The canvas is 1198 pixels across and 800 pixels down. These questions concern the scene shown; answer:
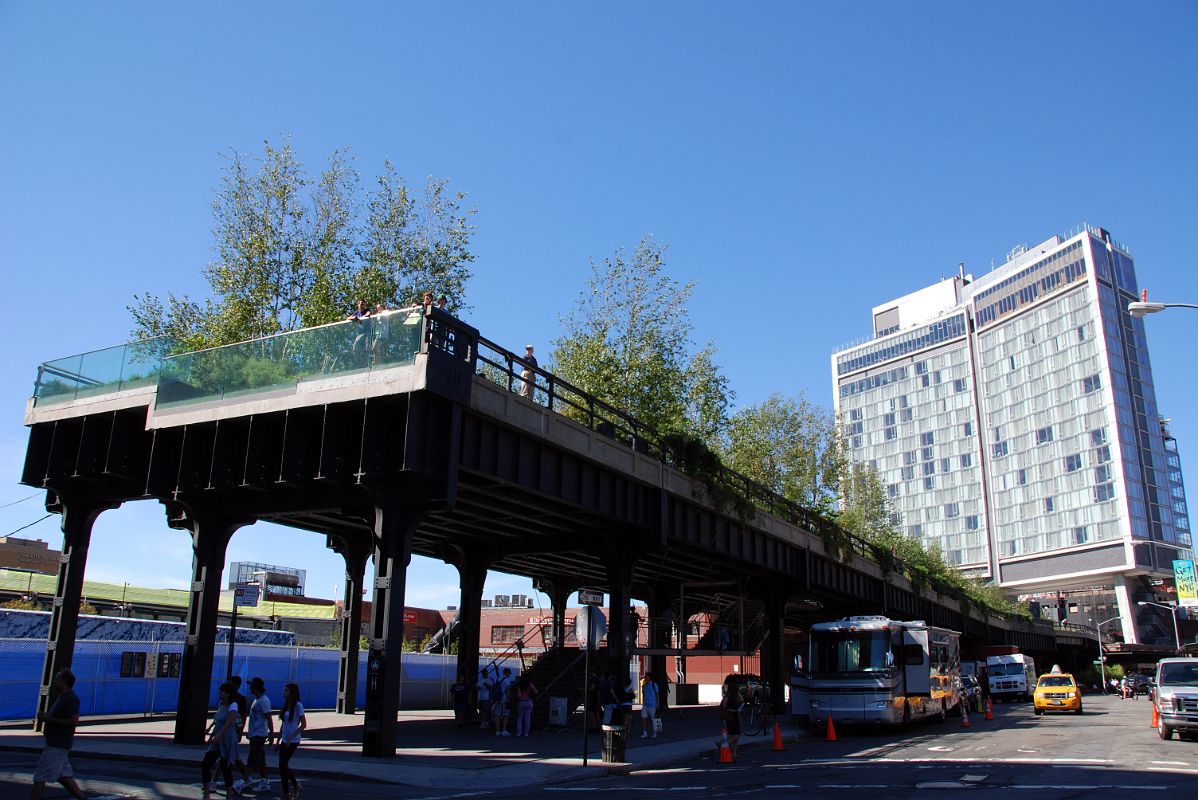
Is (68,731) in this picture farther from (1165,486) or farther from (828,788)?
(1165,486)

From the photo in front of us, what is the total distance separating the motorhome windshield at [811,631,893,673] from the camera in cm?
2895

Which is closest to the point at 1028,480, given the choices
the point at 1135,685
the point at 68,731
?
the point at 1135,685

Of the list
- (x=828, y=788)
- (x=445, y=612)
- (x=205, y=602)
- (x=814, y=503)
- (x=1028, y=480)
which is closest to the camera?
(x=828, y=788)

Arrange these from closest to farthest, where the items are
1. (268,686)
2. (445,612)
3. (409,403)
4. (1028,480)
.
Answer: (409,403) → (268,686) → (445,612) → (1028,480)

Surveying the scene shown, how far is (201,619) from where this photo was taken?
2242cm

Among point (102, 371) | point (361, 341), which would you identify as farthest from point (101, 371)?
point (361, 341)

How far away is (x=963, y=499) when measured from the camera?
15088 cm

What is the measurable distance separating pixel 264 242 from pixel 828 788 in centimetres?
3022

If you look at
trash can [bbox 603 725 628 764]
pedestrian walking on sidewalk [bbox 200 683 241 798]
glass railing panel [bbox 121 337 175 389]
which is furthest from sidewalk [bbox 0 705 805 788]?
glass railing panel [bbox 121 337 175 389]

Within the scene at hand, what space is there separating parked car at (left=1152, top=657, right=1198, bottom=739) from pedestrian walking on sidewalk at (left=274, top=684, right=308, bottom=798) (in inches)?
868

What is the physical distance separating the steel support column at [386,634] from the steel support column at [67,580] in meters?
10.6

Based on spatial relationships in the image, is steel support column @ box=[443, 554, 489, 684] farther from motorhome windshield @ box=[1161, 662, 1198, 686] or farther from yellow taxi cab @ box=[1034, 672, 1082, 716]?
yellow taxi cab @ box=[1034, 672, 1082, 716]

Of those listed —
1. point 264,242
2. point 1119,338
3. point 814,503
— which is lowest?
point 814,503

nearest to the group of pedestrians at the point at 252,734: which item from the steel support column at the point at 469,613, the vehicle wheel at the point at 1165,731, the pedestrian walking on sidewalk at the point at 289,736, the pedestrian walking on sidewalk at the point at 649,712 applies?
the pedestrian walking on sidewalk at the point at 289,736
